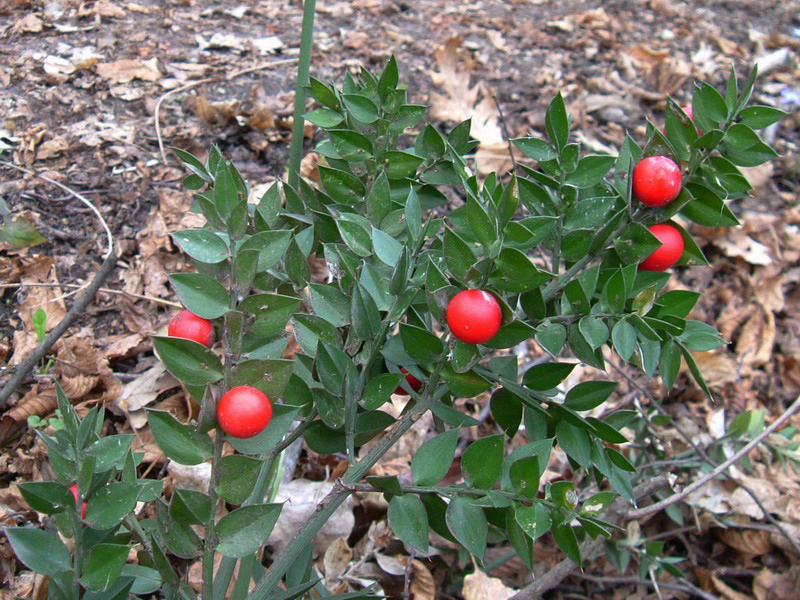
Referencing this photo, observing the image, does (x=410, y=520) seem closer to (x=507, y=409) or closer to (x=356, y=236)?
(x=507, y=409)

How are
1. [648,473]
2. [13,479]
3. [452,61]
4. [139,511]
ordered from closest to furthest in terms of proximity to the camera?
1. [139,511]
2. [13,479]
3. [648,473]
4. [452,61]

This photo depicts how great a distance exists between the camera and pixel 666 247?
996 mm

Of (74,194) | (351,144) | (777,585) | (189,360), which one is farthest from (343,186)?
(777,585)

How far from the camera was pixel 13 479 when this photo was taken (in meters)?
1.45

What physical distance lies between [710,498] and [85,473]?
1.63 meters

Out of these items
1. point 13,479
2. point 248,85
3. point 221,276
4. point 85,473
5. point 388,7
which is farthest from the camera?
point 388,7

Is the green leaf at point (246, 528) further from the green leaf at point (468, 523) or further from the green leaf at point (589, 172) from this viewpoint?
the green leaf at point (589, 172)

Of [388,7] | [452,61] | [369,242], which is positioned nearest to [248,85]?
[452,61]

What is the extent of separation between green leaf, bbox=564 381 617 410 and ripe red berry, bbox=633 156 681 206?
0.91 ft

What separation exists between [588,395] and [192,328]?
582mm

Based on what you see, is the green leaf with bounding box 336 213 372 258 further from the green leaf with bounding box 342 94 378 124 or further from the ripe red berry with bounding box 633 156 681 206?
the ripe red berry with bounding box 633 156 681 206

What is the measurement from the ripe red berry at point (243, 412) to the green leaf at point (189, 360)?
44 millimetres

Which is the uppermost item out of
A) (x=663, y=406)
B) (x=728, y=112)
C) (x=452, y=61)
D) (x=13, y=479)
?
(x=728, y=112)

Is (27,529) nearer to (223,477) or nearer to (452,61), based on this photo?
(223,477)
